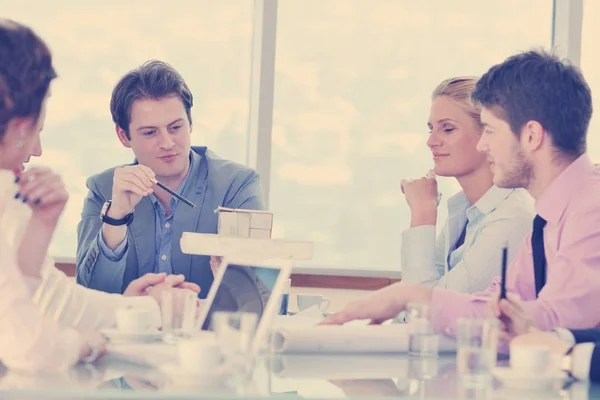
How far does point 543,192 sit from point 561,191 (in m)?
0.08

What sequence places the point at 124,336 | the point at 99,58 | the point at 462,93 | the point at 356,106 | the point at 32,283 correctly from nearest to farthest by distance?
1. the point at 32,283
2. the point at 124,336
3. the point at 462,93
4. the point at 99,58
5. the point at 356,106

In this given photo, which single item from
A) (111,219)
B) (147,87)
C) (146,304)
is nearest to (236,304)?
(146,304)

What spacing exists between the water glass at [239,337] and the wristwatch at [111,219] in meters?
1.63

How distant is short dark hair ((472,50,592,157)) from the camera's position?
8.38 feet

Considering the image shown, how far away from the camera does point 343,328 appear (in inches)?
84.5

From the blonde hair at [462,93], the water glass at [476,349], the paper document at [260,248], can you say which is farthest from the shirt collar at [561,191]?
the blonde hair at [462,93]

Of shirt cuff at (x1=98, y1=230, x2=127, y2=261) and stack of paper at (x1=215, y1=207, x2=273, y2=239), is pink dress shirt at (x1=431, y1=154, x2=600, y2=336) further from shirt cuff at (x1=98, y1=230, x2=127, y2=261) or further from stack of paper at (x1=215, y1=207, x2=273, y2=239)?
shirt cuff at (x1=98, y1=230, x2=127, y2=261)

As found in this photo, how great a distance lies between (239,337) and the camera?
1.70m

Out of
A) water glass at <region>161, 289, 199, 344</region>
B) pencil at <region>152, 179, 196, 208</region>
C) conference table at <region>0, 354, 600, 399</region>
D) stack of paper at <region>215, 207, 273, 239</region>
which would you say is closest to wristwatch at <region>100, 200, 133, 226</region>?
pencil at <region>152, 179, 196, 208</region>

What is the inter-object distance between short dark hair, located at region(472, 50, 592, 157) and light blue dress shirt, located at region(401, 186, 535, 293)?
0.50 m

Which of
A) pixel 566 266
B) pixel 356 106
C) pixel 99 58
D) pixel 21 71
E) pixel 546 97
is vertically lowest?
pixel 566 266

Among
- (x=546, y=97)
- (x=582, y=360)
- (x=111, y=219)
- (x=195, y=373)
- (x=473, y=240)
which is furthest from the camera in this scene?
(x=111, y=219)

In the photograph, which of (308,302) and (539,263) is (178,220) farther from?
(539,263)

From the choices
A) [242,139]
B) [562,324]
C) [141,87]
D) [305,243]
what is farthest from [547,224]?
[242,139]
